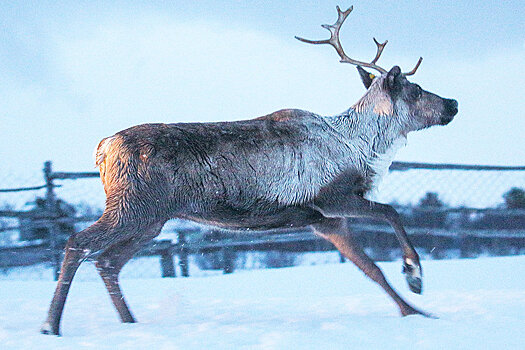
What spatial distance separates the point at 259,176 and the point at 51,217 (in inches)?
159

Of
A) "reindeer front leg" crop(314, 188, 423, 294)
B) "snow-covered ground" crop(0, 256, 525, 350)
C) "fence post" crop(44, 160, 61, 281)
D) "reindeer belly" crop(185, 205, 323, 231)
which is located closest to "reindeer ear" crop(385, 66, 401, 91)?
"reindeer front leg" crop(314, 188, 423, 294)

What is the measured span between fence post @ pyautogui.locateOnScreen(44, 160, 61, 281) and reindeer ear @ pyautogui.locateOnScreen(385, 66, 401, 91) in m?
4.17

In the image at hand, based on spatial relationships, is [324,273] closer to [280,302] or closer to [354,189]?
[280,302]

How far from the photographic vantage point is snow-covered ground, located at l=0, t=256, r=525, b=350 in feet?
9.34

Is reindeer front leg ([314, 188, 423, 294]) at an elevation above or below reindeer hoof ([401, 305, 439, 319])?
above

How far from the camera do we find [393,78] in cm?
426

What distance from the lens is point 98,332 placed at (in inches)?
129

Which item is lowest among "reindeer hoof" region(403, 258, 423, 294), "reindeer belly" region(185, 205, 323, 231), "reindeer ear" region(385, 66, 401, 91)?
"reindeer hoof" region(403, 258, 423, 294)

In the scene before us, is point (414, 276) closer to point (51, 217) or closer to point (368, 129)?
point (368, 129)

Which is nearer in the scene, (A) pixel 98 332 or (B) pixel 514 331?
(B) pixel 514 331

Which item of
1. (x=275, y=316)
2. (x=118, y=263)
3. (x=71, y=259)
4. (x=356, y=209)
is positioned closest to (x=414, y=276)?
(x=356, y=209)

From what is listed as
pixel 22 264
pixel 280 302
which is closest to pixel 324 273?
pixel 280 302

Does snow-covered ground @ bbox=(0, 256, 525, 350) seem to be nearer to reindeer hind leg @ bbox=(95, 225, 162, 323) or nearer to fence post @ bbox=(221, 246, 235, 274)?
reindeer hind leg @ bbox=(95, 225, 162, 323)

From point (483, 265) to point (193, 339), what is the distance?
16.6ft
